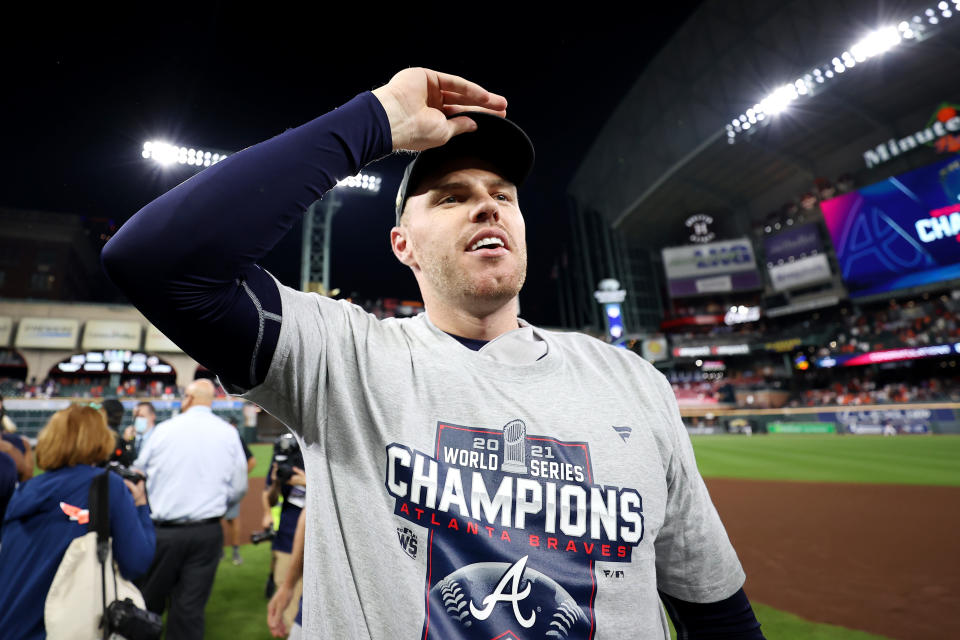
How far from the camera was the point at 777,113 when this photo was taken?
3269 cm

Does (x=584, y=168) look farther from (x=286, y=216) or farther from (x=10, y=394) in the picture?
(x=286, y=216)

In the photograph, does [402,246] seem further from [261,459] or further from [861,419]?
[861,419]

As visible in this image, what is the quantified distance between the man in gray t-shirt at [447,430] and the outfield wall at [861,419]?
19517 mm

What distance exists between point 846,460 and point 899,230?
Answer: 27.1 meters

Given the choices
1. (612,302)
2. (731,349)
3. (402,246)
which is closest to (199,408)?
(402,246)

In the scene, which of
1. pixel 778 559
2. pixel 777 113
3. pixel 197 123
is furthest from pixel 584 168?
pixel 778 559

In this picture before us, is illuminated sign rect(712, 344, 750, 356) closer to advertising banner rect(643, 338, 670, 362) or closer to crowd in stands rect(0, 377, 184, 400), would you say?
advertising banner rect(643, 338, 670, 362)

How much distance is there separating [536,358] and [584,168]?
55.2 meters

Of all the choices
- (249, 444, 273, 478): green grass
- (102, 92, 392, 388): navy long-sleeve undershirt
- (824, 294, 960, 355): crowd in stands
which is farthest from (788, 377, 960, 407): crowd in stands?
(102, 92, 392, 388): navy long-sleeve undershirt

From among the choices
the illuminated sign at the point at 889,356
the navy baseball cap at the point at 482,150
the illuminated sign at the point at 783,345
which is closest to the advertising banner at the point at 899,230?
the illuminated sign at the point at 889,356

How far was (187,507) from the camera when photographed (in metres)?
4.21

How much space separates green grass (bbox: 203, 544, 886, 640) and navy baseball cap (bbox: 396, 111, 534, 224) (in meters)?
4.81

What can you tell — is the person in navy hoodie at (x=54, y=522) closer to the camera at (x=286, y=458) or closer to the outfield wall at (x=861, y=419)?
the camera at (x=286, y=458)

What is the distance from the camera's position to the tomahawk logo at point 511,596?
1155 mm
